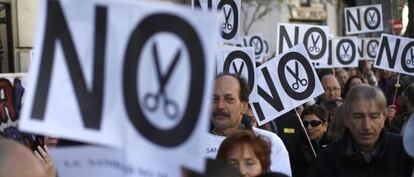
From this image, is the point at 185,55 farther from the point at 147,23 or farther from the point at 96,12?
the point at 96,12

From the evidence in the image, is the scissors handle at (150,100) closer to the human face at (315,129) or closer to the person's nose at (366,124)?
the person's nose at (366,124)

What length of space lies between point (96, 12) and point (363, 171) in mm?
2060

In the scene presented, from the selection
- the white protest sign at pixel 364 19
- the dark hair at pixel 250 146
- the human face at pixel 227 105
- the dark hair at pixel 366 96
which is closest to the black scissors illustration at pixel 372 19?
the white protest sign at pixel 364 19

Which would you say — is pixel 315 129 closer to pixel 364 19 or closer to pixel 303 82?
pixel 303 82

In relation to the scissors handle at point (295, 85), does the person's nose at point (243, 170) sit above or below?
below

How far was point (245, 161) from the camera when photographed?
12.2ft

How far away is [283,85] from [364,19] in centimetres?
794

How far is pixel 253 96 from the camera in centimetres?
646

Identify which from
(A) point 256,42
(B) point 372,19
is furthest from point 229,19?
(A) point 256,42

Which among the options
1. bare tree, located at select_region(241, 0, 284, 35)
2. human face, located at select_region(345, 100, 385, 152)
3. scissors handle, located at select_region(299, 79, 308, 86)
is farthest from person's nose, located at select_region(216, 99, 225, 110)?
bare tree, located at select_region(241, 0, 284, 35)

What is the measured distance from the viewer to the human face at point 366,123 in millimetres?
4117

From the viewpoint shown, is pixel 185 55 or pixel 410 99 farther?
pixel 410 99

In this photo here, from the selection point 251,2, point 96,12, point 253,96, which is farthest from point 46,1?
point 251,2

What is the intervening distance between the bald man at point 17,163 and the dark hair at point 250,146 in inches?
50.7
